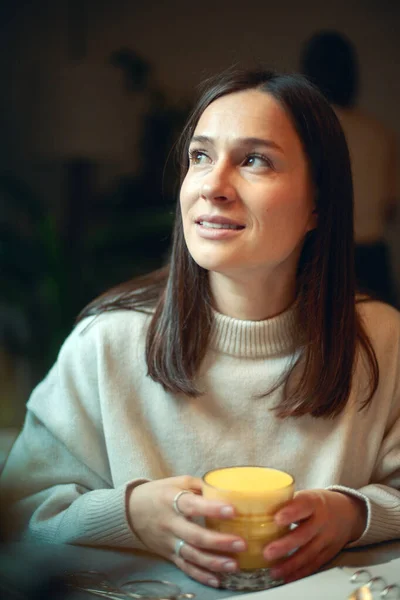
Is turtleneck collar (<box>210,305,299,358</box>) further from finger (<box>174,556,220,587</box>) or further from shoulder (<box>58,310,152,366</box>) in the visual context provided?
finger (<box>174,556,220,587</box>)

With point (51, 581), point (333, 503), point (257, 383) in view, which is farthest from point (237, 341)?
point (51, 581)

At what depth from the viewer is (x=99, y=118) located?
0.91 metres

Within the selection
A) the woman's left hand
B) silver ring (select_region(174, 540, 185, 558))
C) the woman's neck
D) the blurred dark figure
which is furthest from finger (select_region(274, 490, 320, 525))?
the blurred dark figure

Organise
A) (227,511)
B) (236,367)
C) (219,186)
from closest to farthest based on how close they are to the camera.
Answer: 1. (227,511)
2. (219,186)
3. (236,367)

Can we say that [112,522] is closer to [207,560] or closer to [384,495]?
[207,560]

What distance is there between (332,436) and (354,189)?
0.99 ft

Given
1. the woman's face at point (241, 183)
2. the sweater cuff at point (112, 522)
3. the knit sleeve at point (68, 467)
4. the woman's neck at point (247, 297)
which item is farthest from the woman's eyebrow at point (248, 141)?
the sweater cuff at point (112, 522)

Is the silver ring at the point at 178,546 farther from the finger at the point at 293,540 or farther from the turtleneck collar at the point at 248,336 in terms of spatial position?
the turtleneck collar at the point at 248,336

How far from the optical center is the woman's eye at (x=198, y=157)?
93cm

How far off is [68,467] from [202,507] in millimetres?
223

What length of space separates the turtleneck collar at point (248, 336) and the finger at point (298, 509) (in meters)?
0.18

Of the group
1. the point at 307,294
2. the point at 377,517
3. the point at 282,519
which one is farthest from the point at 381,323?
the point at 282,519

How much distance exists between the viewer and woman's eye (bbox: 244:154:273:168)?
90cm

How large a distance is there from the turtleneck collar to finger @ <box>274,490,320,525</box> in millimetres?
177
